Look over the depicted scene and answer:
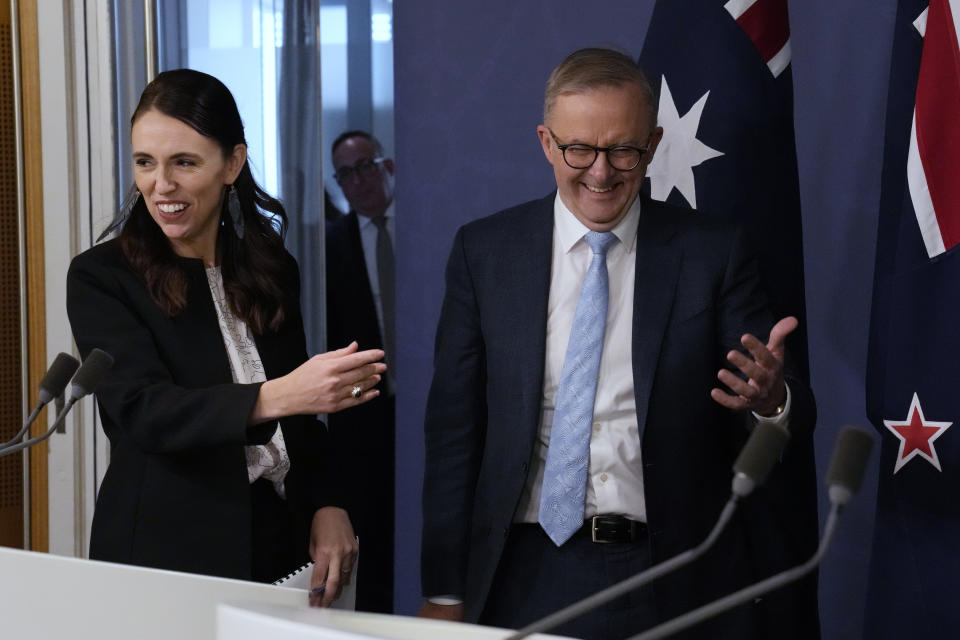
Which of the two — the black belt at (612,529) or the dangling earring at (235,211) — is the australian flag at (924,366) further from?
the dangling earring at (235,211)

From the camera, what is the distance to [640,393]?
1831 millimetres

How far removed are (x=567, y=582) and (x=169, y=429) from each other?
0.68 metres

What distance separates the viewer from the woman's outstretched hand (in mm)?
1676

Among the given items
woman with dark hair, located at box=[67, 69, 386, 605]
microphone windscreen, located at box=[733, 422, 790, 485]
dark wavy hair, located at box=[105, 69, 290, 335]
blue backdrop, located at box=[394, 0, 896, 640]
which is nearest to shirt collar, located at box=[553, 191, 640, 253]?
woman with dark hair, located at box=[67, 69, 386, 605]

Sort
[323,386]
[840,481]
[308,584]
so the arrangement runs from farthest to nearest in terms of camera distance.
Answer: [323,386], [308,584], [840,481]

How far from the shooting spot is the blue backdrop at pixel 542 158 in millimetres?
2840

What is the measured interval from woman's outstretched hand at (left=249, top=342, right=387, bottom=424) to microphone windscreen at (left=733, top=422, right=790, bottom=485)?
0.74 metres

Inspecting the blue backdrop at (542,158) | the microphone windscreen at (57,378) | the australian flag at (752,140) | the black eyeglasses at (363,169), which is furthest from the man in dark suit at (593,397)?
the black eyeglasses at (363,169)

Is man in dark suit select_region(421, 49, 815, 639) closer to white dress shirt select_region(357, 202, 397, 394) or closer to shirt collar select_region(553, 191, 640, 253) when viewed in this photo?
shirt collar select_region(553, 191, 640, 253)

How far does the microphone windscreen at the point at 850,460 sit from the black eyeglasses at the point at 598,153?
37.2 inches

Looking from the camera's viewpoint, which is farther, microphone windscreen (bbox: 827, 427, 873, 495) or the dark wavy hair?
the dark wavy hair

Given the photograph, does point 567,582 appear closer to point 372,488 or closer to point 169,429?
point 169,429

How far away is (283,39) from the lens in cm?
369

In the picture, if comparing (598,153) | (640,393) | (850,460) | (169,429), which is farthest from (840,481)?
(169,429)
